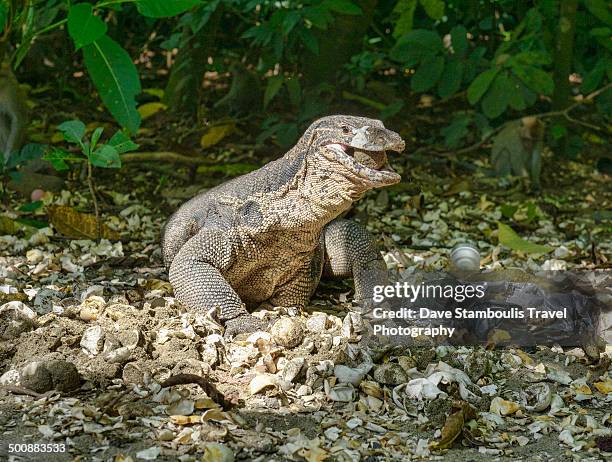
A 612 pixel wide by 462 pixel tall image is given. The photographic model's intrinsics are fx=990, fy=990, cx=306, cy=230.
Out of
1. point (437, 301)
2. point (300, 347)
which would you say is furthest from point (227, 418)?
point (437, 301)

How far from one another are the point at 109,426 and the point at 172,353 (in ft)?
1.83

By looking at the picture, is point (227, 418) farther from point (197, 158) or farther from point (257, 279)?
point (197, 158)

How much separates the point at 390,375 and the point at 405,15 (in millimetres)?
3498

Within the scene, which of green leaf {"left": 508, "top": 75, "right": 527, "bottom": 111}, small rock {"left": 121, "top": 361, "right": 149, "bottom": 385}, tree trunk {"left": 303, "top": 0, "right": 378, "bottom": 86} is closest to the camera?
small rock {"left": 121, "top": 361, "right": 149, "bottom": 385}

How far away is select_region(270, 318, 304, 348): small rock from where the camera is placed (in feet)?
12.6

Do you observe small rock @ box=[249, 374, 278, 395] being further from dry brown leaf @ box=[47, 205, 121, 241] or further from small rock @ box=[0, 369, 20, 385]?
dry brown leaf @ box=[47, 205, 121, 241]

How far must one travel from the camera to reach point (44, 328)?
3721 mm

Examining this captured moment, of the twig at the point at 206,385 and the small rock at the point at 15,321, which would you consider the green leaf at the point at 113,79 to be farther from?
the twig at the point at 206,385

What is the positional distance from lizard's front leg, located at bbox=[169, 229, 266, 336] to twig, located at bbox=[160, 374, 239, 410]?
2.00 feet

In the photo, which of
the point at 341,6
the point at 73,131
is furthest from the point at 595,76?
the point at 73,131

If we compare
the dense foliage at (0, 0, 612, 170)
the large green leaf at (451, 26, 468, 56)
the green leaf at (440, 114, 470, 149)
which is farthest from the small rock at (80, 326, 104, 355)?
the large green leaf at (451, 26, 468, 56)

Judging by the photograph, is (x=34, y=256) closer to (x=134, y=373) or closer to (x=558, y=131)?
(x=134, y=373)

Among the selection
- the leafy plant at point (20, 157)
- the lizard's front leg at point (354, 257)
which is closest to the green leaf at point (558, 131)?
the lizard's front leg at point (354, 257)

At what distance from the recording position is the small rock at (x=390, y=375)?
359 cm
